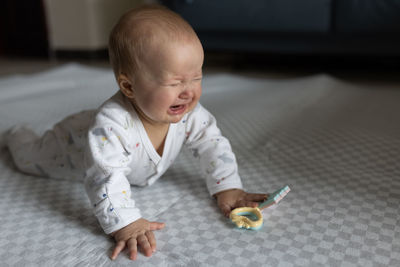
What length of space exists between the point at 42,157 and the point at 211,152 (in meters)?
0.32

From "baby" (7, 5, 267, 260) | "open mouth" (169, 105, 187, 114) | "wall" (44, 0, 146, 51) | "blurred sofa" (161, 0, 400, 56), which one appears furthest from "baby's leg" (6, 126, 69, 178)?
"wall" (44, 0, 146, 51)

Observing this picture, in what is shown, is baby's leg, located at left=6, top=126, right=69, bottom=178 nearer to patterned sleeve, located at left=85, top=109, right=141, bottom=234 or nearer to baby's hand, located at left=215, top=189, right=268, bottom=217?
patterned sleeve, located at left=85, top=109, right=141, bottom=234

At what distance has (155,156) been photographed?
0.61m

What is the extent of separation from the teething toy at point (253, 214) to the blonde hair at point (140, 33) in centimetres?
24

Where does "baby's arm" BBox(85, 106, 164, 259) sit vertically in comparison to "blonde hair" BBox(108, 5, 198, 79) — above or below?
below

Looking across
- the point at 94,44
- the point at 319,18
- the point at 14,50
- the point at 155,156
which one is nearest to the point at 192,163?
the point at 155,156

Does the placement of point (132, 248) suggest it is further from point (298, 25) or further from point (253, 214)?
point (298, 25)

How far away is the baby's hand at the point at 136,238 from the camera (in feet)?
1.57

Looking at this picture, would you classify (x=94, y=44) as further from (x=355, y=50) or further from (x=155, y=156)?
(x=155, y=156)

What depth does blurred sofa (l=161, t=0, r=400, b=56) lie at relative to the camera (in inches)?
55.2

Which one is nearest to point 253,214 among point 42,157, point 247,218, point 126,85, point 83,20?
point 247,218

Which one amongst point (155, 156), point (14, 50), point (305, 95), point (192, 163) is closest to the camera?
point (155, 156)

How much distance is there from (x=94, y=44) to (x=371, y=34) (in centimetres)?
180

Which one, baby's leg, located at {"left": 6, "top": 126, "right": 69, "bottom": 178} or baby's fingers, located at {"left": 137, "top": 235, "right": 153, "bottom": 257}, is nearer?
baby's fingers, located at {"left": 137, "top": 235, "right": 153, "bottom": 257}
